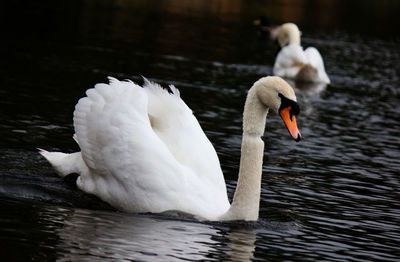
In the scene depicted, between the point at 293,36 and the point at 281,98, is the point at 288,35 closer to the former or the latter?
the point at 293,36

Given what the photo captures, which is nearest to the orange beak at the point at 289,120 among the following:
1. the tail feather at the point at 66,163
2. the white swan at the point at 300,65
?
the tail feather at the point at 66,163

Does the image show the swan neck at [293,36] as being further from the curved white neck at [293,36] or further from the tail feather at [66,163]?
the tail feather at [66,163]

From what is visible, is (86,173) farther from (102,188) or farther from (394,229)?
(394,229)

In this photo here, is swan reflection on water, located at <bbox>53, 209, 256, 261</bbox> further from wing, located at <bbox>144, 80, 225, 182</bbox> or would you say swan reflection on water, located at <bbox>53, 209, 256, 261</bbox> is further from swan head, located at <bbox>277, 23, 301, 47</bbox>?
swan head, located at <bbox>277, 23, 301, 47</bbox>

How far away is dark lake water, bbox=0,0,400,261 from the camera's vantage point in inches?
335

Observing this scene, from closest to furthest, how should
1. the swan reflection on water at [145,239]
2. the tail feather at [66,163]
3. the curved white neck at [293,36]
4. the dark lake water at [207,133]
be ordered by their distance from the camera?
the swan reflection on water at [145,239], the dark lake water at [207,133], the tail feather at [66,163], the curved white neck at [293,36]

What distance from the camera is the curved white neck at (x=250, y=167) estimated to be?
912 centimetres

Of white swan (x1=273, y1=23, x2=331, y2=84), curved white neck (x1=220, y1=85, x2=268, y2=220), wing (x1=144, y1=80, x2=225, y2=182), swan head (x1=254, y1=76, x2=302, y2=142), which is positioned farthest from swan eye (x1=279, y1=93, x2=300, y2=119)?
white swan (x1=273, y1=23, x2=331, y2=84)

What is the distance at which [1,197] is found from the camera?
938 centimetres

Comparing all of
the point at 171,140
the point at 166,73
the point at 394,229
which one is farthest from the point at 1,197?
the point at 166,73

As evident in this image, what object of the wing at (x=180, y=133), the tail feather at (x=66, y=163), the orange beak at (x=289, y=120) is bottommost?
the tail feather at (x=66, y=163)

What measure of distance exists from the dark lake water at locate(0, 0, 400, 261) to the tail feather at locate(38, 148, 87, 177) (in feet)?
0.45

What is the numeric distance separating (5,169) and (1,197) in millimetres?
1051

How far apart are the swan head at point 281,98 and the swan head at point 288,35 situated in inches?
686
